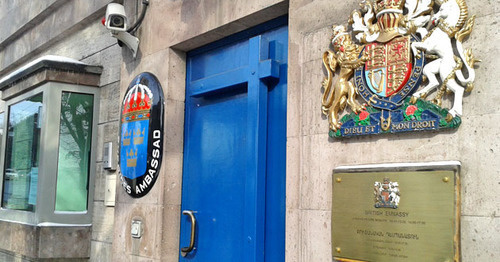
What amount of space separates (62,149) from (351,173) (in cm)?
413

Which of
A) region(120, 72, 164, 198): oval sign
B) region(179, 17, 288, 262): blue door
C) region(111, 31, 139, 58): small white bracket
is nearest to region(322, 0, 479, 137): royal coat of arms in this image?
region(179, 17, 288, 262): blue door

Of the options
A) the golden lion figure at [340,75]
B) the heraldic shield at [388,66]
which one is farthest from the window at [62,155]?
the heraldic shield at [388,66]

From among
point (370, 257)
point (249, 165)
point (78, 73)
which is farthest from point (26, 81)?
point (370, 257)

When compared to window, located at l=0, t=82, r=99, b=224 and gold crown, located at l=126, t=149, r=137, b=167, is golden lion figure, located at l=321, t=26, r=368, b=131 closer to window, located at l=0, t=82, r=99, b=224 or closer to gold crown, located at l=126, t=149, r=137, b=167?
gold crown, located at l=126, t=149, r=137, b=167

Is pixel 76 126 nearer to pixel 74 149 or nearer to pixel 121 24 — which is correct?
pixel 74 149

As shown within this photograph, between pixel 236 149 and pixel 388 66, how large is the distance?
169 centimetres

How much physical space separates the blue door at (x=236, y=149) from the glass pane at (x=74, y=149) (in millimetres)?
1806

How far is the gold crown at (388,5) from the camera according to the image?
314cm

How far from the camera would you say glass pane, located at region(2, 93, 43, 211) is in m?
6.68

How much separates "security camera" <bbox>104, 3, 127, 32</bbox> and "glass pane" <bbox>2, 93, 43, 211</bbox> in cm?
158

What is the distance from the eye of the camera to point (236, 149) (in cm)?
452

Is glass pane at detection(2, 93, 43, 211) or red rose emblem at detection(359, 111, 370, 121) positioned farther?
glass pane at detection(2, 93, 43, 211)

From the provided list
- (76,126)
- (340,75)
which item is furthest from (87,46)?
(340,75)

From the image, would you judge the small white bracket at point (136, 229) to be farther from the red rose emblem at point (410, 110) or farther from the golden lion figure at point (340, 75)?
the red rose emblem at point (410, 110)
